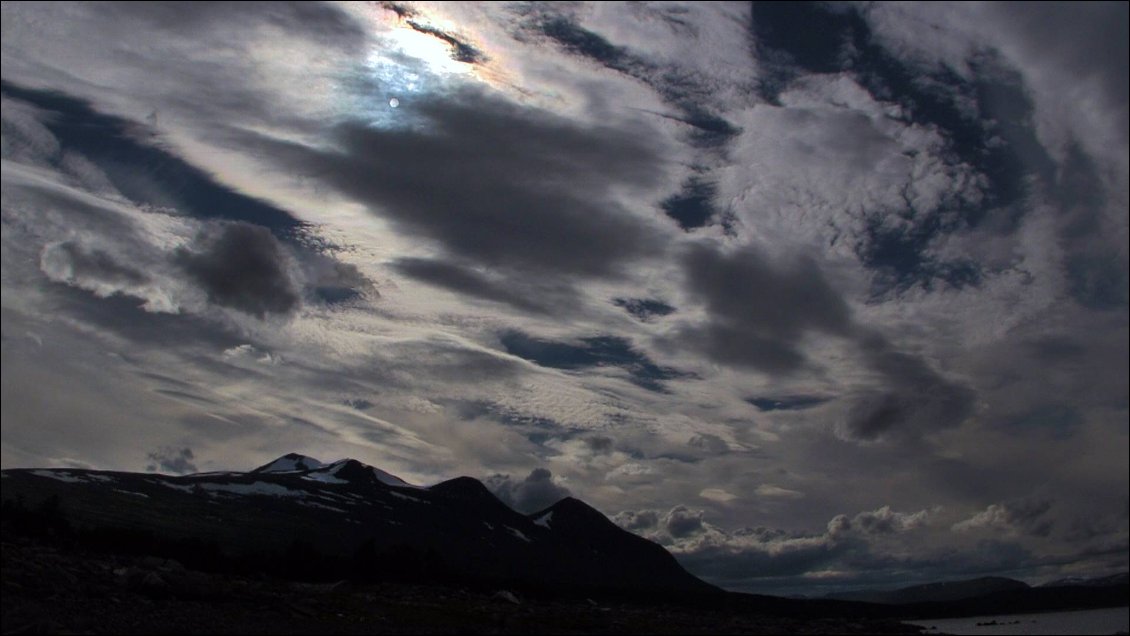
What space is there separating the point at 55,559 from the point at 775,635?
6189 cm

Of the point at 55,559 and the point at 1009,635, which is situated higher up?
the point at 55,559

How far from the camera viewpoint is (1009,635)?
15862 cm

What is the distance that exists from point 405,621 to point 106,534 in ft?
246

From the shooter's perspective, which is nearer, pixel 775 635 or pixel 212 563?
pixel 775 635

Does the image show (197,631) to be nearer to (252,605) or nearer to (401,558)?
(252,605)

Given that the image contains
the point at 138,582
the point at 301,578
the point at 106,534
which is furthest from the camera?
the point at 301,578

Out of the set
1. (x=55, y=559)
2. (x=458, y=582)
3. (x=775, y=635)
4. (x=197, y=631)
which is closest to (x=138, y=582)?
(x=55, y=559)

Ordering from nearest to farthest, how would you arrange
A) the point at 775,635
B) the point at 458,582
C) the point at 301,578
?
the point at 775,635 → the point at 301,578 → the point at 458,582

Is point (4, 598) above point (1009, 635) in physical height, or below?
above

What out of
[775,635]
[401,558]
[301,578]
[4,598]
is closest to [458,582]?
[401,558]

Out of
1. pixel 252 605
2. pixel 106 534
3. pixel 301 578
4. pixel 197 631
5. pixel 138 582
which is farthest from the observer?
pixel 301 578

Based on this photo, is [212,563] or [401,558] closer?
[212,563]

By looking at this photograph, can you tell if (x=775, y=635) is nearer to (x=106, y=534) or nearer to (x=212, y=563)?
(x=212, y=563)

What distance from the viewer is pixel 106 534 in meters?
106
